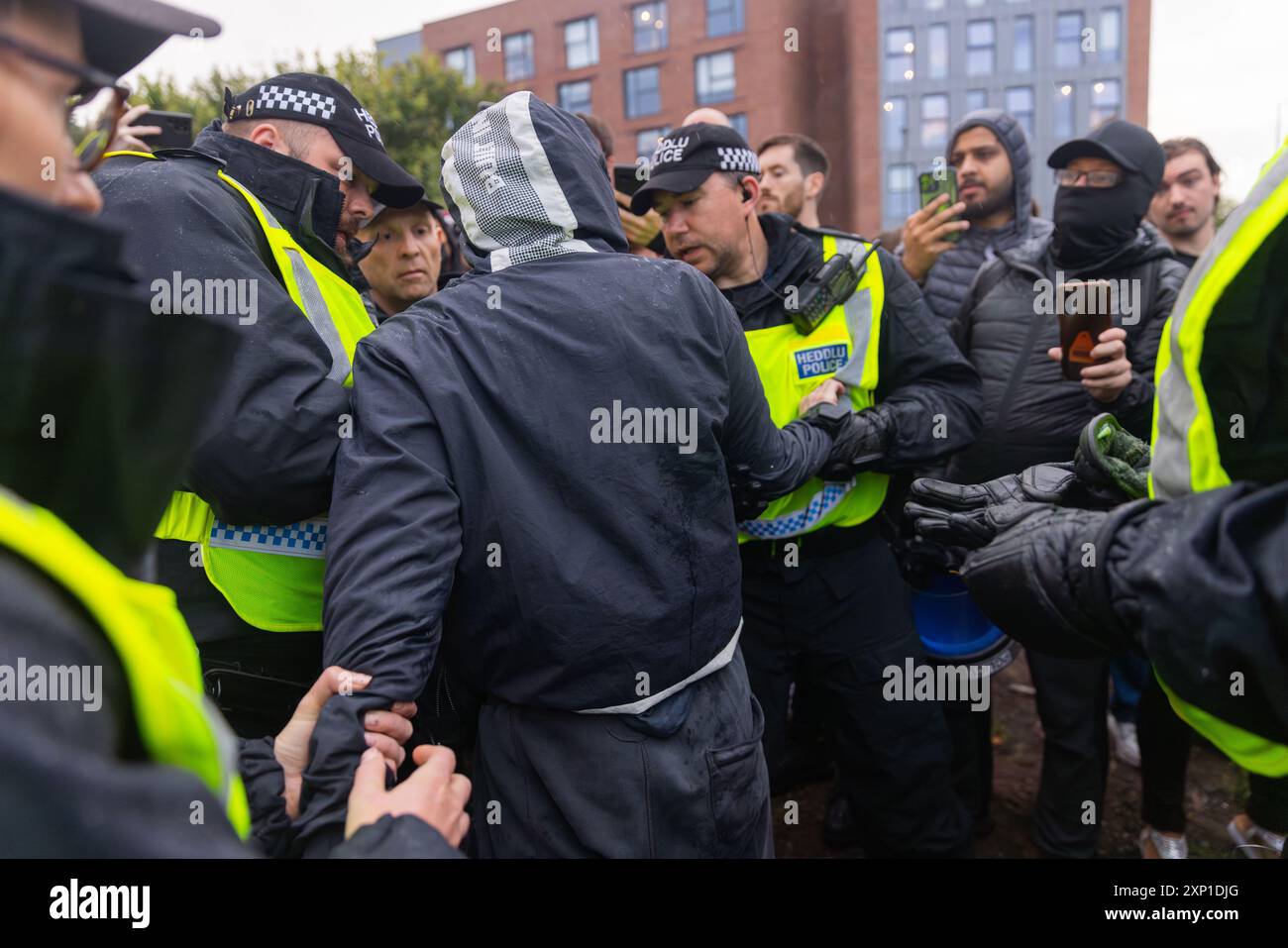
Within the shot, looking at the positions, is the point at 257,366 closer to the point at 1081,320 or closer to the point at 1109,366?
the point at 1081,320

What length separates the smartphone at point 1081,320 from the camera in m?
2.69

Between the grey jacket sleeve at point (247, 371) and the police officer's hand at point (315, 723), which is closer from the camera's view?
the police officer's hand at point (315, 723)

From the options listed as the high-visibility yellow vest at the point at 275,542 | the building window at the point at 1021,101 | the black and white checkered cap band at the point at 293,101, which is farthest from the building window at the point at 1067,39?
the high-visibility yellow vest at the point at 275,542

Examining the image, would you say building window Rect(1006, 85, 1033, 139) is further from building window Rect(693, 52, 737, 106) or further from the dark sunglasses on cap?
the dark sunglasses on cap

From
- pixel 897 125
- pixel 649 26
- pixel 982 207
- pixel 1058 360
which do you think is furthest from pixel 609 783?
pixel 649 26

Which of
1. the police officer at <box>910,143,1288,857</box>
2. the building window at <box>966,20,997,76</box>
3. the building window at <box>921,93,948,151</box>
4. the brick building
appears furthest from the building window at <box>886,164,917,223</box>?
the police officer at <box>910,143,1288,857</box>

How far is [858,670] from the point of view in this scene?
9.61 ft

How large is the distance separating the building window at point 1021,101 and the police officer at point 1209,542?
3447 cm

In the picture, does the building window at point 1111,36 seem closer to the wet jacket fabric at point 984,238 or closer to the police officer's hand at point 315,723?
the wet jacket fabric at point 984,238

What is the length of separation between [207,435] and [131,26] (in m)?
1.01

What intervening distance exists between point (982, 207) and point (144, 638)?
4221mm

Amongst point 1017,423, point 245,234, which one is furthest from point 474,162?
point 1017,423

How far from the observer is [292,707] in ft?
7.00
